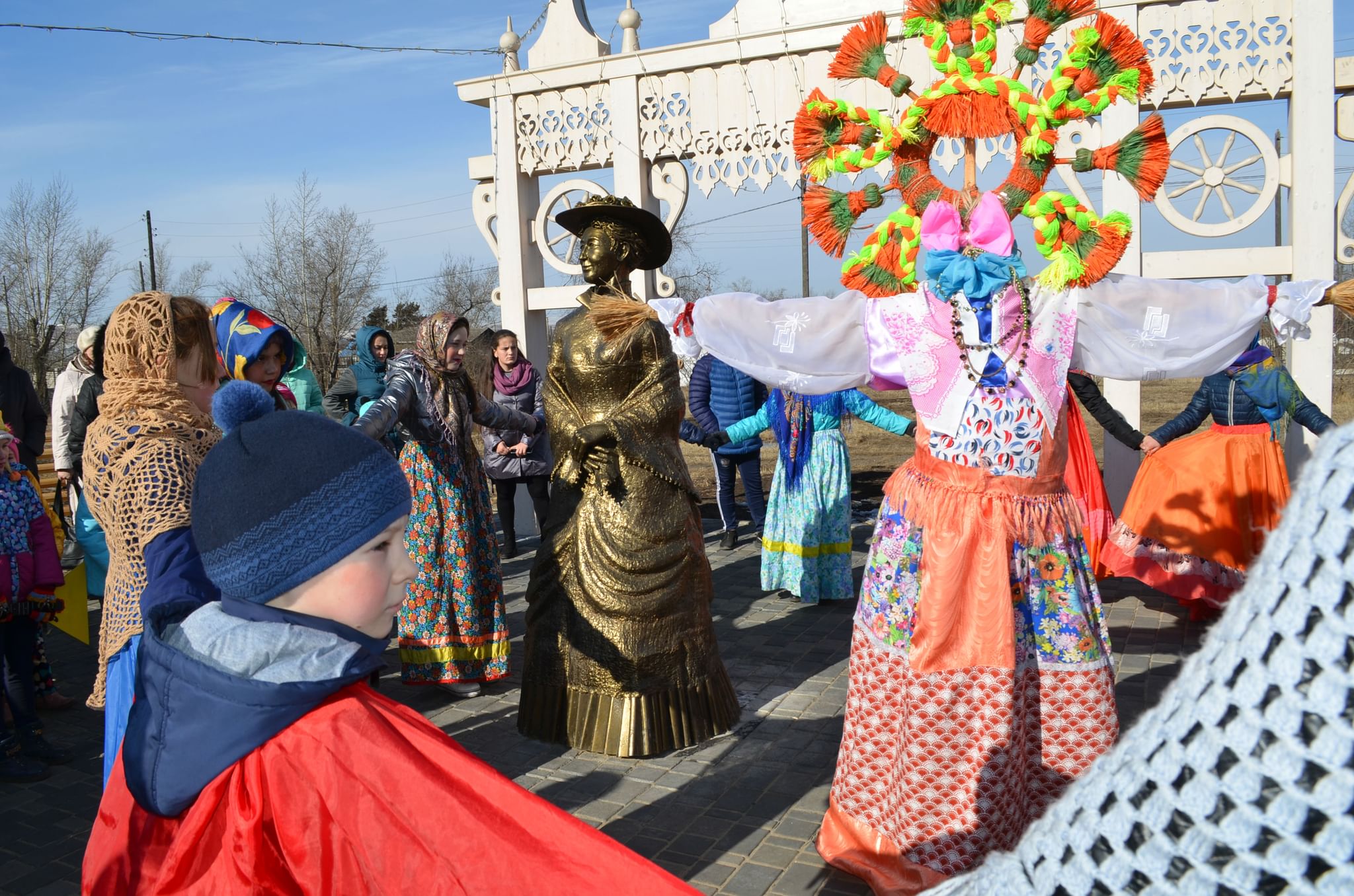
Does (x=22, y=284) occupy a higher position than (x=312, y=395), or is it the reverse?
(x=22, y=284)

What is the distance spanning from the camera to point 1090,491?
7098mm

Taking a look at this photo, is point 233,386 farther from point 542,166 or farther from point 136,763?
point 542,166

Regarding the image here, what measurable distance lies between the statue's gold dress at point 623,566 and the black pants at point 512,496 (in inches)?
156

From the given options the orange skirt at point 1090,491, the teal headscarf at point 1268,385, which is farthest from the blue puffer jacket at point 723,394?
the teal headscarf at point 1268,385

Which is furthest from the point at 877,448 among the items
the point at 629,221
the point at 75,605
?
the point at 75,605

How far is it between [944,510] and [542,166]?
692cm

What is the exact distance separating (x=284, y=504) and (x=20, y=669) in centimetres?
416

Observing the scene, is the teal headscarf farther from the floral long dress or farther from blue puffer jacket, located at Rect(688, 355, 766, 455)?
the floral long dress

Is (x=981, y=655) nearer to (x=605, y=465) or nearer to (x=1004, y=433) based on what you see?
(x=1004, y=433)

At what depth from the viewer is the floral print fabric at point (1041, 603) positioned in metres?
3.17

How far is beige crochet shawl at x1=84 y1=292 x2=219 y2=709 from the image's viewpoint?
2.40 metres

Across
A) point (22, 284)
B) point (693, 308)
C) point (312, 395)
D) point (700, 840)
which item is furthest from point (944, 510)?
point (22, 284)

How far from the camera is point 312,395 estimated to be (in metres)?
6.88

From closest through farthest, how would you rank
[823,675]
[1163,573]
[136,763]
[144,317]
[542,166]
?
[136,763], [144,317], [823,675], [1163,573], [542,166]
